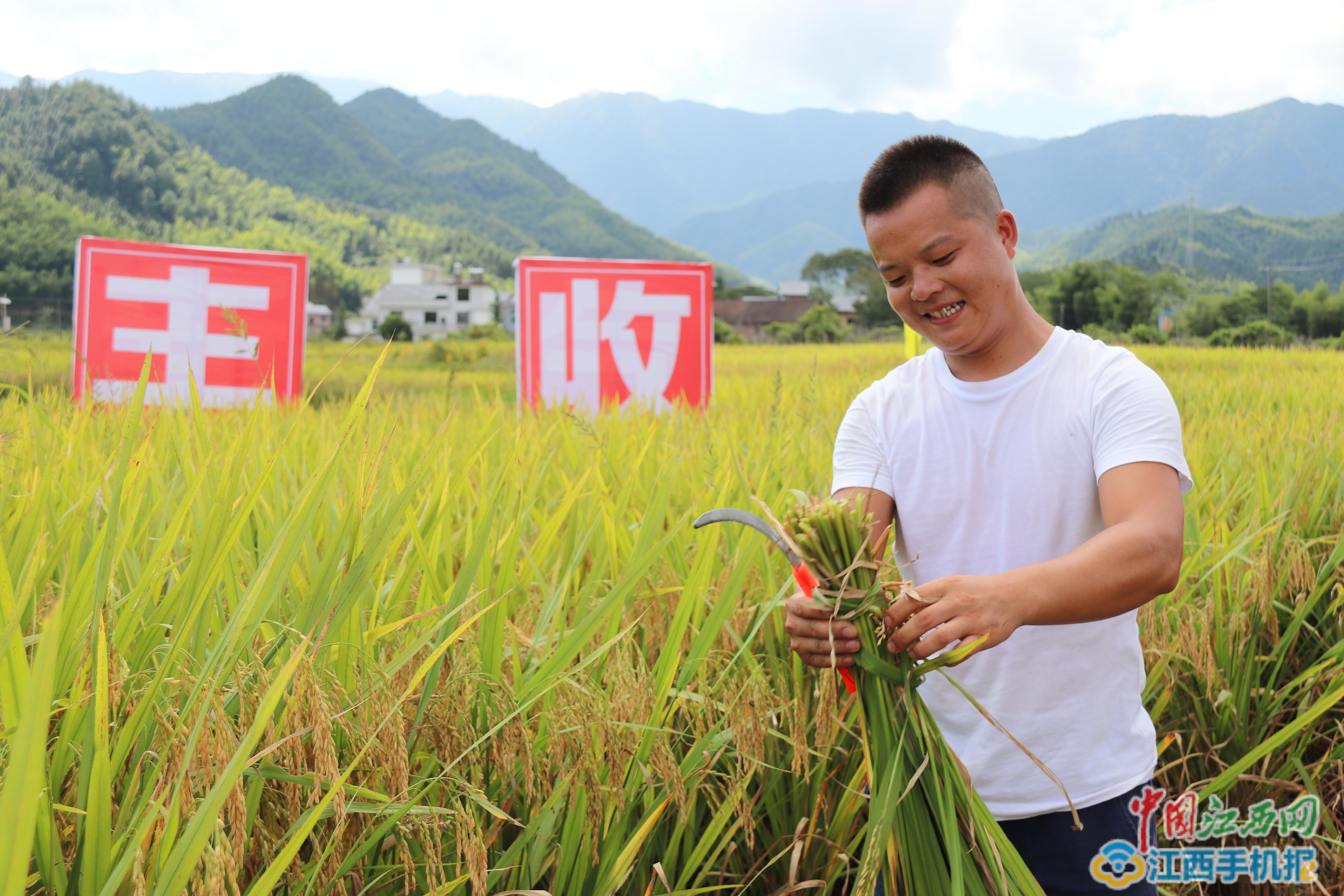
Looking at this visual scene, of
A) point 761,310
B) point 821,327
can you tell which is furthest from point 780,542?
point 761,310

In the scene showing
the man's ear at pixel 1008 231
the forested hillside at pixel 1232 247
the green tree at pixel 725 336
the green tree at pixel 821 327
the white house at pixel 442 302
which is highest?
the forested hillside at pixel 1232 247

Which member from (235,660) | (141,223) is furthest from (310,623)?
(141,223)

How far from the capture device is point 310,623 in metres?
0.84

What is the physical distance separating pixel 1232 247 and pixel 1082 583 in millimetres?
105728

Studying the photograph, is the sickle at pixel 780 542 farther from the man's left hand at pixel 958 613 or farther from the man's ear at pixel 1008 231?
the man's ear at pixel 1008 231

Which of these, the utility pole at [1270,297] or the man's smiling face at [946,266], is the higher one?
the utility pole at [1270,297]

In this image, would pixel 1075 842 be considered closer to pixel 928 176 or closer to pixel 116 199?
pixel 928 176

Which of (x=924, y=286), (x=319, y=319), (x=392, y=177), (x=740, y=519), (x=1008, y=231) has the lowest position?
(x=740, y=519)

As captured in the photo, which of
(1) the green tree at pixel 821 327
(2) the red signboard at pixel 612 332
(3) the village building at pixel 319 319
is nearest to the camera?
(2) the red signboard at pixel 612 332

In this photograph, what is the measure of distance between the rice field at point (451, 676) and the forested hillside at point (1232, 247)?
78.2 meters

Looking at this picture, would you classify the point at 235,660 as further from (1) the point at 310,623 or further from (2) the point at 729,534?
(2) the point at 729,534

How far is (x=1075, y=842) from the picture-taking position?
3.67ft

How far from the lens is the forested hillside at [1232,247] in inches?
3147

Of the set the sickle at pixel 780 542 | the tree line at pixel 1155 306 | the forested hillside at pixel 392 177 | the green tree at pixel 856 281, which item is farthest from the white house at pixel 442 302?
the sickle at pixel 780 542
